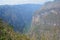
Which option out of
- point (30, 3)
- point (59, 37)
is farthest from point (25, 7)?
point (59, 37)

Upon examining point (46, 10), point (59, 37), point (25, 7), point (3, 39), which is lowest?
point (59, 37)

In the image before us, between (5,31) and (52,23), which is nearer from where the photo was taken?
(5,31)

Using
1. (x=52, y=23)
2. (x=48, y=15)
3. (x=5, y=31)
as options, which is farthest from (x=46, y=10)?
(x=5, y=31)

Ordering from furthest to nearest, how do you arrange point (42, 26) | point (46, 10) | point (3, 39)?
1. point (46, 10)
2. point (42, 26)
3. point (3, 39)

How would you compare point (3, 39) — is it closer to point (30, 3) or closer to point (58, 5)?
point (30, 3)

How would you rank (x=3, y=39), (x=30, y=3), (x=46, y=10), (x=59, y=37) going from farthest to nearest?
1. (x=46, y=10)
2. (x=59, y=37)
3. (x=30, y=3)
4. (x=3, y=39)

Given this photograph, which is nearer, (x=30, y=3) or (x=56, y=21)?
(x=30, y=3)

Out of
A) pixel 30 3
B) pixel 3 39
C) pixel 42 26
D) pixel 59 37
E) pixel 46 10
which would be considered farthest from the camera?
pixel 46 10

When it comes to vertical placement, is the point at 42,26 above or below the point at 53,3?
below

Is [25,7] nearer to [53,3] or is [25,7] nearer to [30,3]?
[30,3]
